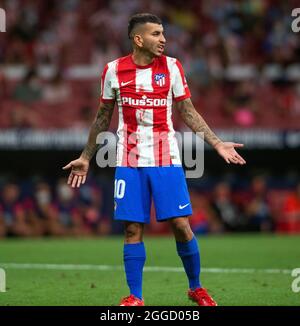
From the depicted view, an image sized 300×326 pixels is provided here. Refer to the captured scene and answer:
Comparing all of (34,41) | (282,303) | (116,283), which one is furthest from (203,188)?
(282,303)

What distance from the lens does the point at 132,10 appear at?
23.9 metres

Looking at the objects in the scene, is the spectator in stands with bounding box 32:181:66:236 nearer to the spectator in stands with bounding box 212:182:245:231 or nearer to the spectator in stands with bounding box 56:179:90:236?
the spectator in stands with bounding box 56:179:90:236

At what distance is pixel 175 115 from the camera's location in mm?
21859

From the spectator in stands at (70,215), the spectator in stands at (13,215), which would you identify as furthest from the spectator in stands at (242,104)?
the spectator in stands at (13,215)

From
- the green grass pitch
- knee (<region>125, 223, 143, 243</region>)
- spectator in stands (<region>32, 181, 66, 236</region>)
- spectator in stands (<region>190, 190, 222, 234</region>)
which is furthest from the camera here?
spectator in stands (<region>32, 181, 66, 236</region>)

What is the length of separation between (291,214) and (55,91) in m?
6.29

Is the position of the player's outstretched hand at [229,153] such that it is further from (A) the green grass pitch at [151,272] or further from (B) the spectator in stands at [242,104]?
(B) the spectator in stands at [242,104]

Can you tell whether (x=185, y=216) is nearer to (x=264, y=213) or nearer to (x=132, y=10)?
(x=264, y=213)

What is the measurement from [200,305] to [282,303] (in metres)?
0.76

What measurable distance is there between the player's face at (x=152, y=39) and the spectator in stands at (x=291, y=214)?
13.1 metres

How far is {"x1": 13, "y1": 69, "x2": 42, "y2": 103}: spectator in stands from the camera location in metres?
22.7

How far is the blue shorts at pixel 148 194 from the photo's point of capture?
27.3ft

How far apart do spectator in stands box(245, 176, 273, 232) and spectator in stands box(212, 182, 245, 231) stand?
23 cm

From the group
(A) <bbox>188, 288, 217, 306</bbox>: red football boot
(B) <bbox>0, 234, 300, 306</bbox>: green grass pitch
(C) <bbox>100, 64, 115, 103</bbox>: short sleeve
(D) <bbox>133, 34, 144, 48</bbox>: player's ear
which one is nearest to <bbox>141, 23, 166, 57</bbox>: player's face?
(D) <bbox>133, 34, 144, 48</bbox>: player's ear
